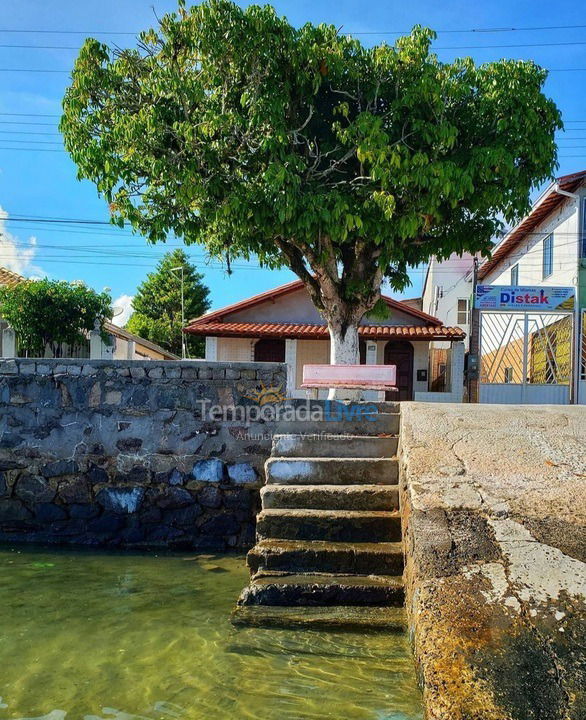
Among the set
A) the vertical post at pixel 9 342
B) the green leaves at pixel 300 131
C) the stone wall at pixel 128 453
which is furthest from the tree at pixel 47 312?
the stone wall at pixel 128 453

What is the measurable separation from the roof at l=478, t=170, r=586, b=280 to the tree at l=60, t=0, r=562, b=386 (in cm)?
324

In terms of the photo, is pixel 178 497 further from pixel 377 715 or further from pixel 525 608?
pixel 525 608

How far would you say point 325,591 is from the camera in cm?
390

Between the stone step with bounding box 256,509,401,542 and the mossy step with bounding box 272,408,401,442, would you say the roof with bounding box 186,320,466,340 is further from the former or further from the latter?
the stone step with bounding box 256,509,401,542

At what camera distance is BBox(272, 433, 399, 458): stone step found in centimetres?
530

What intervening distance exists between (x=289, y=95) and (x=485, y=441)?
280 inches

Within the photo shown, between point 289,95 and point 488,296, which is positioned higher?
point 289,95

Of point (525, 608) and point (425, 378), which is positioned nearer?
point (525, 608)

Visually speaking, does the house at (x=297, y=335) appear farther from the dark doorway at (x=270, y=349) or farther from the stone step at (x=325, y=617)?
the stone step at (x=325, y=617)

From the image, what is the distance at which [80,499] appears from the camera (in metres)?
6.51

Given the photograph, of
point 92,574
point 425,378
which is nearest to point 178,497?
point 92,574

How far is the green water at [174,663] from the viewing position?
2.74 m

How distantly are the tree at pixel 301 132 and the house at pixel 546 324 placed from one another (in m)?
2.86

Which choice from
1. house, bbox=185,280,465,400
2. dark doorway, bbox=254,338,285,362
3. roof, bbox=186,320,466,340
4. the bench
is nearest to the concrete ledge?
the bench
